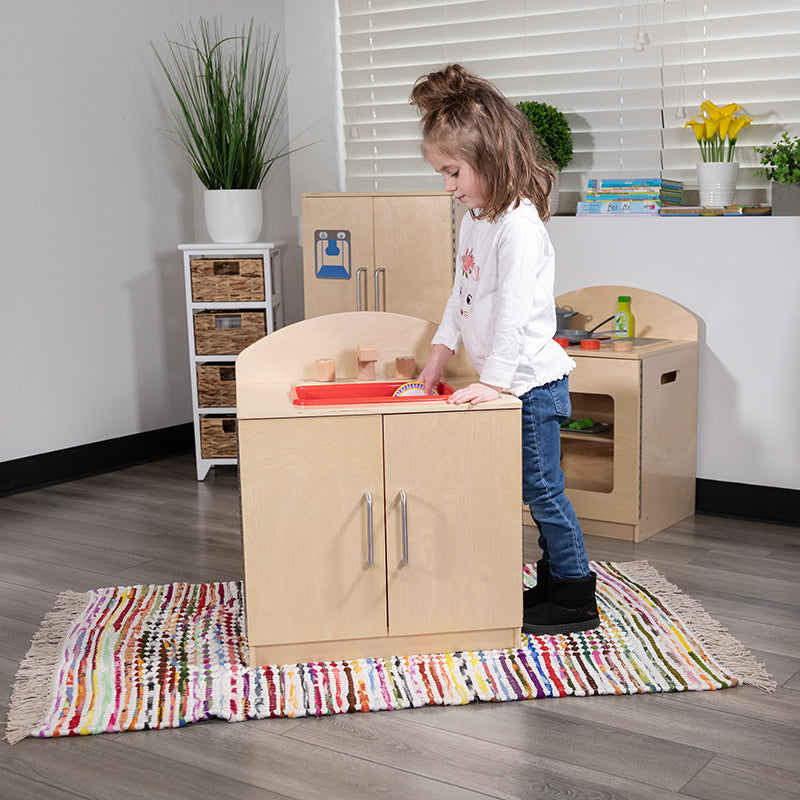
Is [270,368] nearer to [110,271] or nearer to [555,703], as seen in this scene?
[555,703]

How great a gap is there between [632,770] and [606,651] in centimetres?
46

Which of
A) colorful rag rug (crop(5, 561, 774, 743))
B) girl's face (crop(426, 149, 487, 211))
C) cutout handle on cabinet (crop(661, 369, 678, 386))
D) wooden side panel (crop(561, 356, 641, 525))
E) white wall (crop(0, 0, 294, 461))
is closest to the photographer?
colorful rag rug (crop(5, 561, 774, 743))

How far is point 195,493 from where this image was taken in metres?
3.49

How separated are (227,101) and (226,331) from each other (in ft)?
2.72

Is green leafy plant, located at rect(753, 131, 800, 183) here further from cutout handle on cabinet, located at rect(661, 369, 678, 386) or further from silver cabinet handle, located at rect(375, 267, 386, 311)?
silver cabinet handle, located at rect(375, 267, 386, 311)

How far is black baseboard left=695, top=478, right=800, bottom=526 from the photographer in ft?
9.93

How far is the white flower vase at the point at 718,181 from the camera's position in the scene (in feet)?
10.1

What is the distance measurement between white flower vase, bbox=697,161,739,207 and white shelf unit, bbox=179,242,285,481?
1524 millimetres

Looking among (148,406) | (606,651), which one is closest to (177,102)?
(148,406)

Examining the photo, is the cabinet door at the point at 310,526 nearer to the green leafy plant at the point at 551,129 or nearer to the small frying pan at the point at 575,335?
the small frying pan at the point at 575,335

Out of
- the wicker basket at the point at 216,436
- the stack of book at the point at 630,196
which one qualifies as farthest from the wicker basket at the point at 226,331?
the stack of book at the point at 630,196

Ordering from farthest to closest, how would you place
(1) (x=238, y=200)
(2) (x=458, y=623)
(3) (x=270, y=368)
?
(1) (x=238, y=200) → (3) (x=270, y=368) → (2) (x=458, y=623)

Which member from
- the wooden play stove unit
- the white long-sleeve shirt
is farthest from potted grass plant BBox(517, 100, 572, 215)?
the white long-sleeve shirt

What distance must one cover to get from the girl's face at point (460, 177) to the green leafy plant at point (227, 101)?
1.82m
